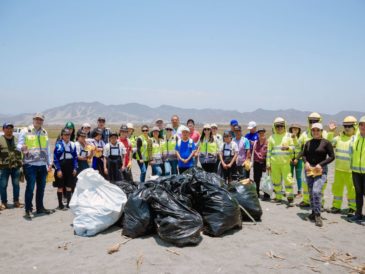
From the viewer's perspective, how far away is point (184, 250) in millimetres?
4328

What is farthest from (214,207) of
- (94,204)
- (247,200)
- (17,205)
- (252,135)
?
(17,205)

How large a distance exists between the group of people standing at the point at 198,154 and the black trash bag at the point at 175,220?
2276 millimetres

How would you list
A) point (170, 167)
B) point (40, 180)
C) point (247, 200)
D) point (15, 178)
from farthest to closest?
point (170, 167), point (15, 178), point (40, 180), point (247, 200)

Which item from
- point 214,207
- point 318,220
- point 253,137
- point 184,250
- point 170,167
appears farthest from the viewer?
point 253,137

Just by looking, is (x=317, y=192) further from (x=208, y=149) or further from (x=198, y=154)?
(x=198, y=154)

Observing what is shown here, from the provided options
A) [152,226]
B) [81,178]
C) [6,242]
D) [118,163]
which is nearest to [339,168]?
[152,226]

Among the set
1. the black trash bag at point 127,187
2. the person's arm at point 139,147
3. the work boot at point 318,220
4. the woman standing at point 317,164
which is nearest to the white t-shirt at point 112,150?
the person's arm at point 139,147

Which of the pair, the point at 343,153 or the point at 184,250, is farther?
the point at 343,153

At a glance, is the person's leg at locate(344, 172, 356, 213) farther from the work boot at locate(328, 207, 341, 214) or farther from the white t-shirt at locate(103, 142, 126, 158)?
the white t-shirt at locate(103, 142, 126, 158)

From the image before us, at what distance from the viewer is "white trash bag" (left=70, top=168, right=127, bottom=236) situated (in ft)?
16.4

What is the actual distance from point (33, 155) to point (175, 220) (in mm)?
3247

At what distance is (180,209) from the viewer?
4.67 metres

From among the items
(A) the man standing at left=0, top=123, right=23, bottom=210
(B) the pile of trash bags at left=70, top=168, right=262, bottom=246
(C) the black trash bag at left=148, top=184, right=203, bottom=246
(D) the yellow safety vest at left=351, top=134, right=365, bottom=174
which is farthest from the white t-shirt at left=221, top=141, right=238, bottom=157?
(A) the man standing at left=0, top=123, right=23, bottom=210

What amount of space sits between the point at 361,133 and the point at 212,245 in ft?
11.6
